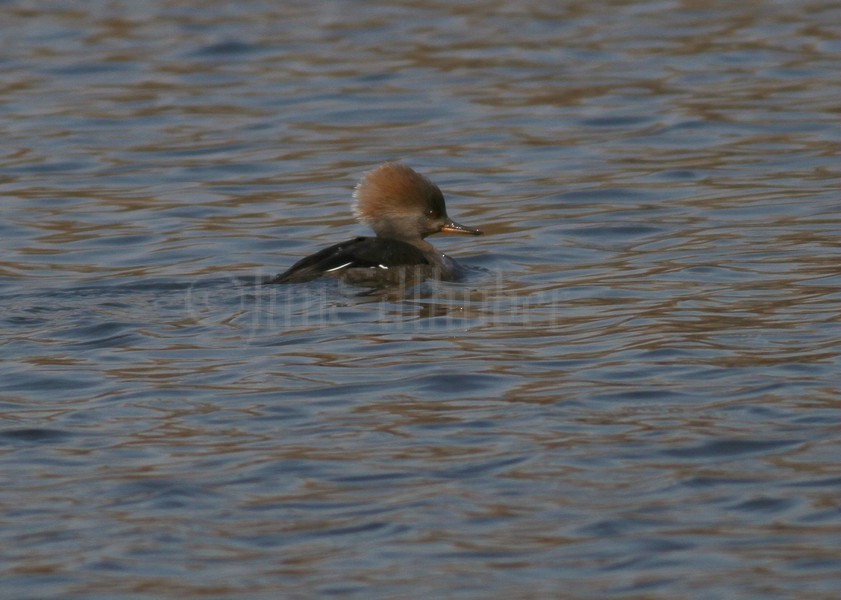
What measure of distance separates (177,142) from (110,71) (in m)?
2.74

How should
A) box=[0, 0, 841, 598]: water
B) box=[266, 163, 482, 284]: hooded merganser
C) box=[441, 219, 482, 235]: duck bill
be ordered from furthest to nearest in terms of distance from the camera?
box=[441, 219, 482, 235]: duck bill → box=[266, 163, 482, 284]: hooded merganser → box=[0, 0, 841, 598]: water

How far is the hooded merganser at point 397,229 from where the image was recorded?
8.25m

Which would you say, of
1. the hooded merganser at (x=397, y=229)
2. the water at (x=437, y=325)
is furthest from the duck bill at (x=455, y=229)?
the water at (x=437, y=325)

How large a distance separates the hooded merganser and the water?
163 millimetres

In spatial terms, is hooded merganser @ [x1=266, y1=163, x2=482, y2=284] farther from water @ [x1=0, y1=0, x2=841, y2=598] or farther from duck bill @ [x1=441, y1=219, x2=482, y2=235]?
water @ [x1=0, y1=0, x2=841, y2=598]

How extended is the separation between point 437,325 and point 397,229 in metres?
1.78

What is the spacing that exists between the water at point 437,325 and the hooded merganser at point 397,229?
163 millimetres

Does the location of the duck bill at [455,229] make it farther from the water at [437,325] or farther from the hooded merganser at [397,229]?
the water at [437,325]

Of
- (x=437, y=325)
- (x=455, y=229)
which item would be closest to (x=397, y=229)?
(x=455, y=229)

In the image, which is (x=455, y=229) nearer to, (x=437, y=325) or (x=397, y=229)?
(x=397, y=229)

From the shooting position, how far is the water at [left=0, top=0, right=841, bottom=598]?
4.61 metres

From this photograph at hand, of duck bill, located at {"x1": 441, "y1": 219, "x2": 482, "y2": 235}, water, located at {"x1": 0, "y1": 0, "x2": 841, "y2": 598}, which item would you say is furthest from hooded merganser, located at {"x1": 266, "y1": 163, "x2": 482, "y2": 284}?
water, located at {"x1": 0, "y1": 0, "x2": 841, "y2": 598}

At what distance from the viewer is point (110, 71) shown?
1509 centimetres

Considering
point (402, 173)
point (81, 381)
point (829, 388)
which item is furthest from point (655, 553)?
point (402, 173)
